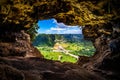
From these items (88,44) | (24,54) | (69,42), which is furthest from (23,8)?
(69,42)

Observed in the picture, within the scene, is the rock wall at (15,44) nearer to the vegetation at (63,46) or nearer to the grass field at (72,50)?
the grass field at (72,50)

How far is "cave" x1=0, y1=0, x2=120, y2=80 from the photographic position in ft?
43.1

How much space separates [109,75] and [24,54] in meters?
8.92

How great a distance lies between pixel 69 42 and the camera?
76.2m

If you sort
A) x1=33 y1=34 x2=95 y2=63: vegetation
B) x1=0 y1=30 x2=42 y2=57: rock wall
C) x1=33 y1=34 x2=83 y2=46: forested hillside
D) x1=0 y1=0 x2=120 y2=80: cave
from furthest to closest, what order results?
x1=33 y1=34 x2=83 y2=46: forested hillside < x1=33 y1=34 x2=95 y2=63: vegetation < x1=0 y1=30 x2=42 y2=57: rock wall < x1=0 y1=0 x2=120 y2=80: cave

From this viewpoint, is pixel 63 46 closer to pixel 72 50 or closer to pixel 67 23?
pixel 72 50

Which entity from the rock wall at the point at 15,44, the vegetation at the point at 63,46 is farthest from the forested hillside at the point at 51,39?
the rock wall at the point at 15,44

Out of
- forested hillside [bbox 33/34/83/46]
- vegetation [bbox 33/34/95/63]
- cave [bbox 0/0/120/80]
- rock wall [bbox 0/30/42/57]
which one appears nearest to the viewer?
cave [bbox 0/0/120/80]

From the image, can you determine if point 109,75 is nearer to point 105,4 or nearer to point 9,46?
point 105,4

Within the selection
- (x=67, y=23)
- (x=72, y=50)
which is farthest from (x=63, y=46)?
(x=67, y=23)

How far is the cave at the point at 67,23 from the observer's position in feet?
43.1

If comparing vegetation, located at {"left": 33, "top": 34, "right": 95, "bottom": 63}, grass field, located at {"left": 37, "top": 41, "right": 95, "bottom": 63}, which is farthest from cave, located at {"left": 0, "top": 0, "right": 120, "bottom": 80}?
vegetation, located at {"left": 33, "top": 34, "right": 95, "bottom": 63}

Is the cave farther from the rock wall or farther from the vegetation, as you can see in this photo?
the vegetation

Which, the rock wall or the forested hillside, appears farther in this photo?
the forested hillside
